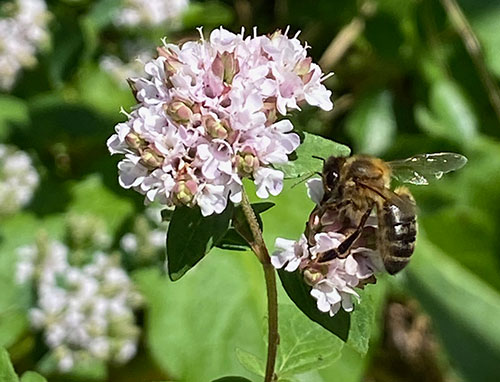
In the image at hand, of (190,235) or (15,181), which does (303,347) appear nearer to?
(190,235)

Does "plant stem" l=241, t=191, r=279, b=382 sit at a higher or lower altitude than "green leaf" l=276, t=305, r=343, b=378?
higher

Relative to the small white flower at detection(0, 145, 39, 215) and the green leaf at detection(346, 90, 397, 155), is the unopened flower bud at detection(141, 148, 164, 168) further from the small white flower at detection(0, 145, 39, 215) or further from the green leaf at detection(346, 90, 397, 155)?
the green leaf at detection(346, 90, 397, 155)

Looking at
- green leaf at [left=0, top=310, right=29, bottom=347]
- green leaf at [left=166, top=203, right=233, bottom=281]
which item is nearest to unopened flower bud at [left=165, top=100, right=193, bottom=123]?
green leaf at [left=166, top=203, right=233, bottom=281]

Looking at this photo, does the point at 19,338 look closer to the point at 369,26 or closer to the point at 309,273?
the point at 309,273

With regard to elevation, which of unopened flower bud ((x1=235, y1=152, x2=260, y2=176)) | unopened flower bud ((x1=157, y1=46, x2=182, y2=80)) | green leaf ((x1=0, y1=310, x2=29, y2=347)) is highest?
unopened flower bud ((x1=157, y1=46, x2=182, y2=80))

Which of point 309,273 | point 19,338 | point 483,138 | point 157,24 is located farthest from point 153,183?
point 483,138

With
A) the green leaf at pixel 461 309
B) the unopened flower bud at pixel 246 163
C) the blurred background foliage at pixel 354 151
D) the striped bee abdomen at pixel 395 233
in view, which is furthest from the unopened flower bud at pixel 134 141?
the green leaf at pixel 461 309

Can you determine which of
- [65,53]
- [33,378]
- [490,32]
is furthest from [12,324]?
[490,32]

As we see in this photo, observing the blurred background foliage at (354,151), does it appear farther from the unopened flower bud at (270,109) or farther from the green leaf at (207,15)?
the unopened flower bud at (270,109)
